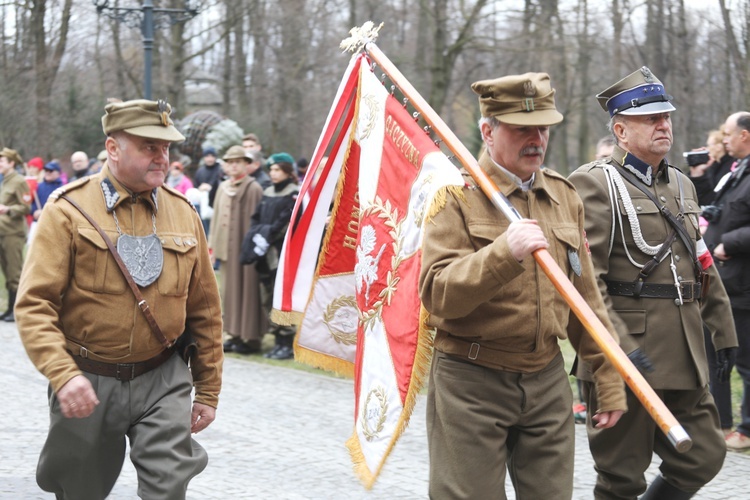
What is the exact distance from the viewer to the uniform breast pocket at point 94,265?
13.0 ft

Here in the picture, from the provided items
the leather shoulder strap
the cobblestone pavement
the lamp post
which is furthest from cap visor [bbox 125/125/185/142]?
the lamp post

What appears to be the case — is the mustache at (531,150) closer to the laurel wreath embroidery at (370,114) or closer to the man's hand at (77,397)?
the laurel wreath embroidery at (370,114)

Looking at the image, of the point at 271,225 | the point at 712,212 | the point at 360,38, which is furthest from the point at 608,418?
the point at 271,225

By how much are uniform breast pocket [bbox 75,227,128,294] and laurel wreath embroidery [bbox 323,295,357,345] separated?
1226 mm

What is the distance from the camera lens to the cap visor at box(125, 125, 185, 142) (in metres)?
4.06

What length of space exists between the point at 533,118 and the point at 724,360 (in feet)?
6.41

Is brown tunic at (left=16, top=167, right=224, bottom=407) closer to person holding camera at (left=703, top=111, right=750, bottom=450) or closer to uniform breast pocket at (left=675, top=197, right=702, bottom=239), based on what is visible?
uniform breast pocket at (left=675, top=197, right=702, bottom=239)

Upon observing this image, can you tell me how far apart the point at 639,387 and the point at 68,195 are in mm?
2219

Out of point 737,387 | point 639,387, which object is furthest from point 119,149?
point 737,387

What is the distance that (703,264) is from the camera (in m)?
4.87

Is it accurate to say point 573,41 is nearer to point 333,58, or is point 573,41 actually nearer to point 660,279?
point 333,58

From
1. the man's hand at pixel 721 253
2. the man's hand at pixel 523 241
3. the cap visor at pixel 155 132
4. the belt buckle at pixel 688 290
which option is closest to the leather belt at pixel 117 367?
the cap visor at pixel 155 132

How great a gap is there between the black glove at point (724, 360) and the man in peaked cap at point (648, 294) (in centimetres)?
35

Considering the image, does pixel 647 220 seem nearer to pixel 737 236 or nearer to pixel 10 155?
pixel 737 236
